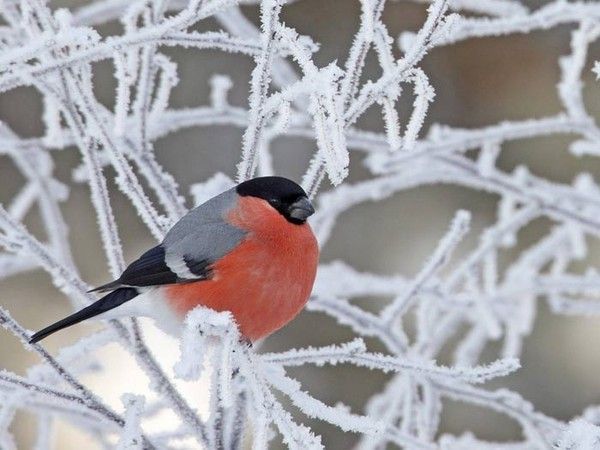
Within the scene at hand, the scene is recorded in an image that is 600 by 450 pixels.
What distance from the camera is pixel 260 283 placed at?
7.50 ft

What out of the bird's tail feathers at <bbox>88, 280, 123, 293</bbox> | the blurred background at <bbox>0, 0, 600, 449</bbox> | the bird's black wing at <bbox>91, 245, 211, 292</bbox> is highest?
the bird's tail feathers at <bbox>88, 280, 123, 293</bbox>

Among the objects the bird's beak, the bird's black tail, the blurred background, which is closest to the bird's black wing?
the bird's black tail

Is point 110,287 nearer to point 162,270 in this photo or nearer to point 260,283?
point 162,270

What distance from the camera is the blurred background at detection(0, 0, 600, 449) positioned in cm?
568

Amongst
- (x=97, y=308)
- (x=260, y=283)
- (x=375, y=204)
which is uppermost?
(x=97, y=308)

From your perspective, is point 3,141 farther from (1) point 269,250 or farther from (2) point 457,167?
(2) point 457,167

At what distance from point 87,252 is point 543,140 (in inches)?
105

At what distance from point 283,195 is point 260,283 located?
235mm

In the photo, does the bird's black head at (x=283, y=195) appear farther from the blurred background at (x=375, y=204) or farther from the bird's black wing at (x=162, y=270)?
the blurred background at (x=375, y=204)

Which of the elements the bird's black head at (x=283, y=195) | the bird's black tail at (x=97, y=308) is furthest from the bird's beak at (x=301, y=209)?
the bird's black tail at (x=97, y=308)

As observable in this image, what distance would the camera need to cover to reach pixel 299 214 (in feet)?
7.73

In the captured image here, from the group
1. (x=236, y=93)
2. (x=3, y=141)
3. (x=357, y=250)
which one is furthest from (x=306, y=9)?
(x=3, y=141)

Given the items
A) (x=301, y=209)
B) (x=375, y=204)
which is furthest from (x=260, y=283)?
(x=375, y=204)

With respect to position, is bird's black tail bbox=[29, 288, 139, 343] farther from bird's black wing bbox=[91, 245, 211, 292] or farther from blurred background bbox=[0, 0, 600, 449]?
blurred background bbox=[0, 0, 600, 449]
